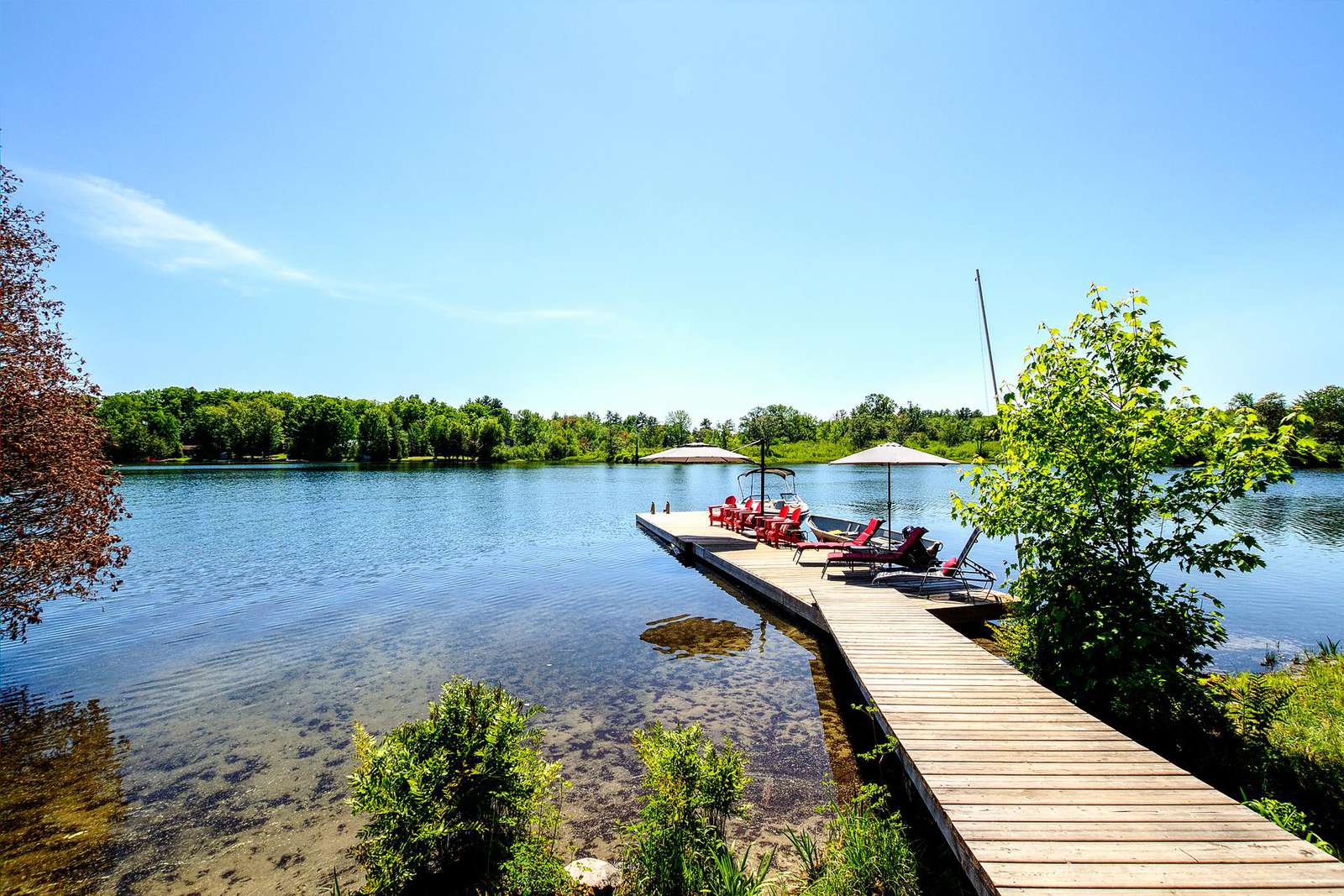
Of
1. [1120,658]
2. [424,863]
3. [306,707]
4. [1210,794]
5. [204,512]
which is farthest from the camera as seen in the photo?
[204,512]

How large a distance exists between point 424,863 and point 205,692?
7.13 m

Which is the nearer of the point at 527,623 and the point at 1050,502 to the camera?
the point at 1050,502

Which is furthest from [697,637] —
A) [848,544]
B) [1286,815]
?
[1286,815]

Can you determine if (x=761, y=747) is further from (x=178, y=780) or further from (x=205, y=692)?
(x=205, y=692)

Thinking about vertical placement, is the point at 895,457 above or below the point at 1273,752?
above

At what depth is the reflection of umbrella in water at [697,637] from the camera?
33.1 ft

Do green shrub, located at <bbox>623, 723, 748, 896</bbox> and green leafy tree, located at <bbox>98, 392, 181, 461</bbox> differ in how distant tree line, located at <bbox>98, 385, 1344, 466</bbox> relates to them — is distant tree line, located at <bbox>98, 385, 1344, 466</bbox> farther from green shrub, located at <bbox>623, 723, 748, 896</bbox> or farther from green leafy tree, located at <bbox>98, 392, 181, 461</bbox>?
green shrub, located at <bbox>623, 723, 748, 896</bbox>

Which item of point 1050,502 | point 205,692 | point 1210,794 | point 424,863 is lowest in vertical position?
point 205,692

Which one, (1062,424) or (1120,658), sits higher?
(1062,424)

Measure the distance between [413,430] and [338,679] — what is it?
374 ft

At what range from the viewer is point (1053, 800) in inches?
139

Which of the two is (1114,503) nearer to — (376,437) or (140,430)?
(376,437)

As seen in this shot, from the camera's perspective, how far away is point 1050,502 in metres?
5.97

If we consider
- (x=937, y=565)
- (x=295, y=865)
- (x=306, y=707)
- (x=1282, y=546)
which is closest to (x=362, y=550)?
(x=306, y=707)
